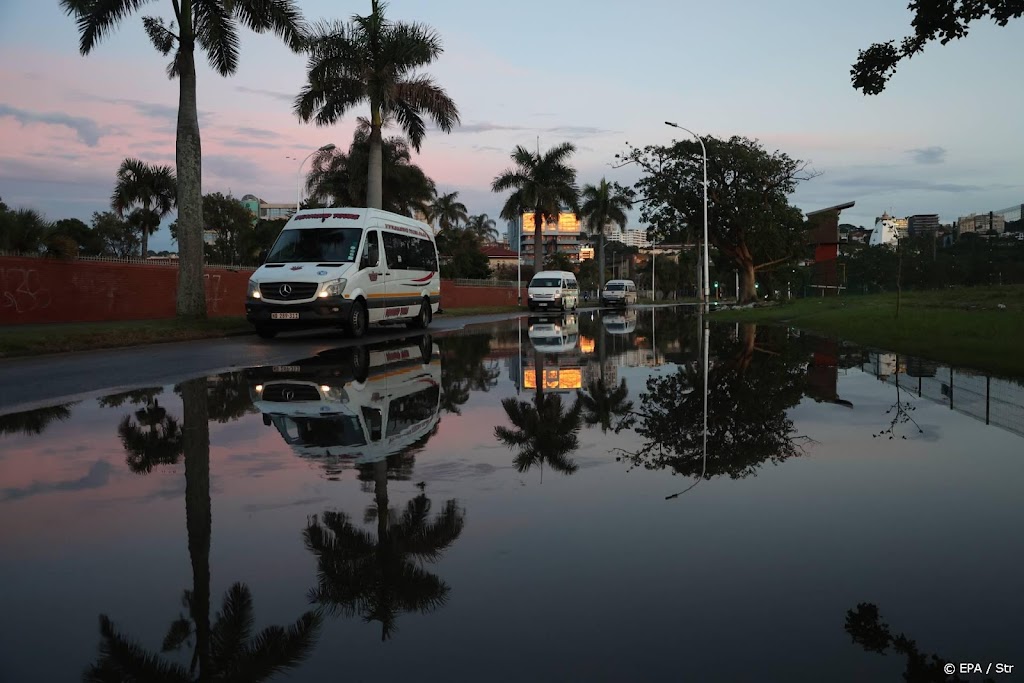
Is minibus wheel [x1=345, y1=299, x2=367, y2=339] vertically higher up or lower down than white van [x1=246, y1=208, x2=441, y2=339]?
lower down

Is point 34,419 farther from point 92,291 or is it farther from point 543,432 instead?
point 92,291

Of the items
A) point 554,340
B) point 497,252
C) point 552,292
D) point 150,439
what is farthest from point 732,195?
point 497,252

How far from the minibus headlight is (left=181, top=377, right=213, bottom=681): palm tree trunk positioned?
9886mm

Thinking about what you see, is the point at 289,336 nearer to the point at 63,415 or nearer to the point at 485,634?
the point at 63,415

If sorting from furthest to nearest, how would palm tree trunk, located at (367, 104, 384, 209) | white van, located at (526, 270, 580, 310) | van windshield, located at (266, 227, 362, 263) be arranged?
white van, located at (526, 270, 580, 310) → palm tree trunk, located at (367, 104, 384, 209) → van windshield, located at (266, 227, 362, 263)

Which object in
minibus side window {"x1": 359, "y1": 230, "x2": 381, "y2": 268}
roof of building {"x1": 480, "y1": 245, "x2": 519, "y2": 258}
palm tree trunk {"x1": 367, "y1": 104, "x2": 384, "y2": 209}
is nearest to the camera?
minibus side window {"x1": 359, "y1": 230, "x2": 381, "y2": 268}

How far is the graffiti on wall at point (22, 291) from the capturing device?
76.4 feet

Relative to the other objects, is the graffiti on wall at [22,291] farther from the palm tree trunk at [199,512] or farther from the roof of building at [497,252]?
the roof of building at [497,252]

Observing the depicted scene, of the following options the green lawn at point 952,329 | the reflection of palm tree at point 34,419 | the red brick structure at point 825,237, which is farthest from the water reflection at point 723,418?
the red brick structure at point 825,237

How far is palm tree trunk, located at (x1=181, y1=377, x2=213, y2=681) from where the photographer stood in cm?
325

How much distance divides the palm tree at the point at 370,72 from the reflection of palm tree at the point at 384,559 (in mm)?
29493

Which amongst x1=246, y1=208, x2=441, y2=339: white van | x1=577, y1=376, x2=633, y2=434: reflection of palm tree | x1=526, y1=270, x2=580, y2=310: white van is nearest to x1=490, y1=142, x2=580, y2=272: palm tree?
x1=526, y1=270, x2=580, y2=310: white van

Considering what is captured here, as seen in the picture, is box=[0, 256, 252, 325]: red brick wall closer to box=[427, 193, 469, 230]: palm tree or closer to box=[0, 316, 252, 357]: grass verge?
box=[0, 316, 252, 357]: grass verge

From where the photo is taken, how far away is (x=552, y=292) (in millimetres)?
44531
